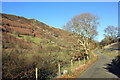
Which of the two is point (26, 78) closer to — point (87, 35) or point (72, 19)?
point (72, 19)

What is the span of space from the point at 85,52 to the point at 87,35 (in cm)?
Result: 343

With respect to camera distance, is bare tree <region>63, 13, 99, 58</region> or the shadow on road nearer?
the shadow on road

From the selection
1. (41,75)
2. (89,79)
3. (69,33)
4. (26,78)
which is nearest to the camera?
(26,78)

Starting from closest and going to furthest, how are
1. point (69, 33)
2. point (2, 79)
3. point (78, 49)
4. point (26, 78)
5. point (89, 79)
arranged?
point (2, 79) < point (26, 78) < point (89, 79) < point (69, 33) < point (78, 49)

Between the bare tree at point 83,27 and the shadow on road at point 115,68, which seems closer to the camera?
the shadow on road at point 115,68

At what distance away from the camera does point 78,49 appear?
2384 centimetres

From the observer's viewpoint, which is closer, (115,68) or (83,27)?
(115,68)

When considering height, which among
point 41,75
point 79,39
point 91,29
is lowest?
point 41,75

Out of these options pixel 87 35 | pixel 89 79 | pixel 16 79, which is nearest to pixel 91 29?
pixel 87 35

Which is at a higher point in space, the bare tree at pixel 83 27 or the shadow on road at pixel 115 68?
the bare tree at pixel 83 27

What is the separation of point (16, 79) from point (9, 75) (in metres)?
0.41

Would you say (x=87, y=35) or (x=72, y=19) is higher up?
(x=72, y=19)

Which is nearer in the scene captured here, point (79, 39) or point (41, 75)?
point (41, 75)

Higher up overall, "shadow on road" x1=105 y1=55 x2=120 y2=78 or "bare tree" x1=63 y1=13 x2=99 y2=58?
"bare tree" x1=63 y1=13 x2=99 y2=58
